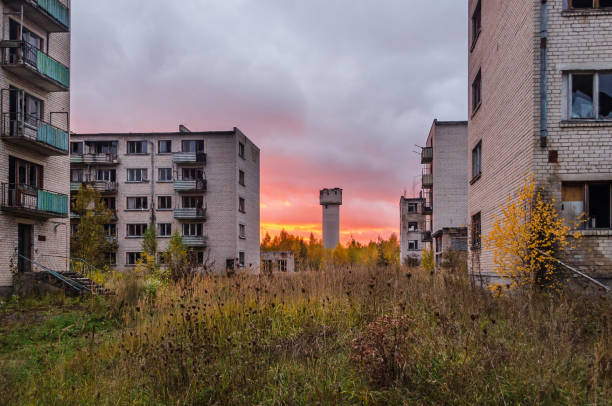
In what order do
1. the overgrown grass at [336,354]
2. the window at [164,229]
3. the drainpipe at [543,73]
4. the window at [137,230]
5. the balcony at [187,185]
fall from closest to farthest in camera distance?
the overgrown grass at [336,354], the drainpipe at [543,73], the balcony at [187,185], the window at [164,229], the window at [137,230]

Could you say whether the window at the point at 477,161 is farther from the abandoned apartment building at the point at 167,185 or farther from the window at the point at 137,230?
the window at the point at 137,230

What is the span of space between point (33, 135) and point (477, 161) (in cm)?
1976

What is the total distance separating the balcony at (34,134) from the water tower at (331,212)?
44884 mm

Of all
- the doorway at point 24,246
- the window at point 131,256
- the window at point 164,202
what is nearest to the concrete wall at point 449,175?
the window at point 164,202

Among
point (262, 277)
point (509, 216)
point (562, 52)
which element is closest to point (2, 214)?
point (262, 277)

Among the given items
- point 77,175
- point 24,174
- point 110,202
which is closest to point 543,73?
point 24,174

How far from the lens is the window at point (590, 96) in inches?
494

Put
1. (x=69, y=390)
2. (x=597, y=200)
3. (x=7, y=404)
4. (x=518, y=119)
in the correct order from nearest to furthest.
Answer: (x=7, y=404) → (x=69, y=390) → (x=597, y=200) → (x=518, y=119)

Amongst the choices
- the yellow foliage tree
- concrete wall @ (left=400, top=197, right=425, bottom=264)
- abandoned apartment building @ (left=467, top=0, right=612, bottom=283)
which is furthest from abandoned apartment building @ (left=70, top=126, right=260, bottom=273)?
abandoned apartment building @ (left=467, top=0, right=612, bottom=283)

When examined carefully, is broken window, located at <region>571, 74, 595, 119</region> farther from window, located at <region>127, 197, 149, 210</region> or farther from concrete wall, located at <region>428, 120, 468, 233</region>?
window, located at <region>127, 197, 149, 210</region>

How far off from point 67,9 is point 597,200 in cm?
2476

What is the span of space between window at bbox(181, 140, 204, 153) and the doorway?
24.3 m

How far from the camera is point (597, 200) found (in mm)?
12398

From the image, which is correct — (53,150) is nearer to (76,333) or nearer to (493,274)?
(76,333)
